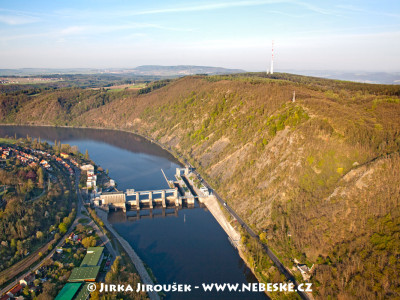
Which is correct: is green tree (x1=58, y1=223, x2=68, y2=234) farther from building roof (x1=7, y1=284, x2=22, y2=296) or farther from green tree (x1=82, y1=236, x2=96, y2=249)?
building roof (x1=7, y1=284, x2=22, y2=296)

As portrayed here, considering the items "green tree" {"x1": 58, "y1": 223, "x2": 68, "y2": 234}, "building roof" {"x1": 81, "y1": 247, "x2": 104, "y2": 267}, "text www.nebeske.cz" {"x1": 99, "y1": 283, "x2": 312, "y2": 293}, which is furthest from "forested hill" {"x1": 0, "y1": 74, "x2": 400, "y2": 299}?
"green tree" {"x1": 58, "y1": 223, "x2": 68, "y2": 234}

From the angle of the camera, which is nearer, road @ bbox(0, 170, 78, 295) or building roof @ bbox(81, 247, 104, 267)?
road @ bbox(0, 170, 78, 295)

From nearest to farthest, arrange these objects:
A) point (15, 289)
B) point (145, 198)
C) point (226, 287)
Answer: point (15, 289)
point (226, 287)
point (145, 198)

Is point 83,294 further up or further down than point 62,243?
Answer: further down

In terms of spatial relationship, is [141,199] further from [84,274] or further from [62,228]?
[84,274]

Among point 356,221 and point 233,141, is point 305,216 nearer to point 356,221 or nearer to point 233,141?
point 356,221

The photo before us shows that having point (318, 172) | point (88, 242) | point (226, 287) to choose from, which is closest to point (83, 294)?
point (88, 242)

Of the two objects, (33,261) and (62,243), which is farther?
(62,243)
